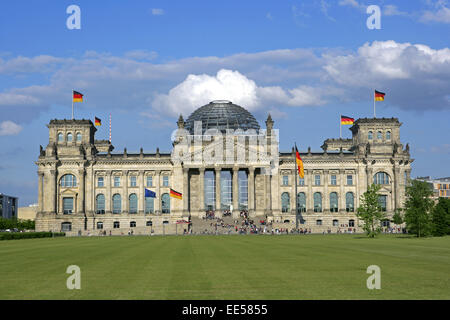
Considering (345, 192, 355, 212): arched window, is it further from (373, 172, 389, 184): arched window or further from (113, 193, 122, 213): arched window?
(113, 193, 122, 213): arched window

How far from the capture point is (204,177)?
14725cm

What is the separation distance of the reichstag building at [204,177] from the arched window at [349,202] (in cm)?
Answer: 25

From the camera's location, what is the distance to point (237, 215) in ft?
441

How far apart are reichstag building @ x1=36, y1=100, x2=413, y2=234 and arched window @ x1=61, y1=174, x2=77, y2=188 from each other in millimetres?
248

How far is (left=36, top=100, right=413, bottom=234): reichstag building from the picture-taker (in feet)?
459

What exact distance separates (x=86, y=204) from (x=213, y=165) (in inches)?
1298

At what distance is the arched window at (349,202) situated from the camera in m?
144

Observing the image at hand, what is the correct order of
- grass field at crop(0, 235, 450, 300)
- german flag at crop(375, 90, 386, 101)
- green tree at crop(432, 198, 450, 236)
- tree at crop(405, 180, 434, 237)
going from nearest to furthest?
grass field at crop(0, 235, 450, 300) < tree at crop(405, 180, 434, 237) < green tree at crop(432, 198, 450, 236) < german flag at crop(375, 90, 386, 101)

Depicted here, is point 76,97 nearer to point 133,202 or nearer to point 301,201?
point 133,202

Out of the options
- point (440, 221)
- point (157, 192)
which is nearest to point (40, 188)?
point (157, 192)

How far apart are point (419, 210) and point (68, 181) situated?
296 feet

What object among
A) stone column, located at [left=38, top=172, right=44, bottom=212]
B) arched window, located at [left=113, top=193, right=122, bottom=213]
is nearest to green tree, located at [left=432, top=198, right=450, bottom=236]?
arched window, located at [left=113, top=193, right=122, bottom=213]
